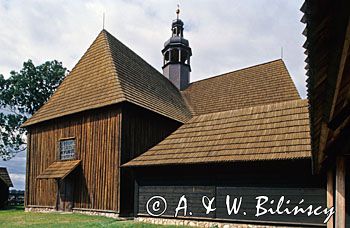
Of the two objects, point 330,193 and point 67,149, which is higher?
point 67,149

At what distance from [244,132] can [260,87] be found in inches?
352

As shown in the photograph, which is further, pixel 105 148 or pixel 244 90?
pixel 244 90

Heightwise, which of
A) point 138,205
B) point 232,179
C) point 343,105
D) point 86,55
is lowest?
point 138,205

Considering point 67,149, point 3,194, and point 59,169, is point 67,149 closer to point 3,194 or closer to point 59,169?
point 59,169

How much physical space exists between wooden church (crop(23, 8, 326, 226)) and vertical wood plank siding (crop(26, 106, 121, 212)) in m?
0.04

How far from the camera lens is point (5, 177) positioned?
88.9 feet

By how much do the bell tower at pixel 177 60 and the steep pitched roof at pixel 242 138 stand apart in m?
11.5

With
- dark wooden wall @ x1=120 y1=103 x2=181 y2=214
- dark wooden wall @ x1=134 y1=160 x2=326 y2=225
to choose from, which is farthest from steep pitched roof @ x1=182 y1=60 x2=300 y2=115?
dark wooden wall @ x1=134 y1=160 x2=326 y2=225

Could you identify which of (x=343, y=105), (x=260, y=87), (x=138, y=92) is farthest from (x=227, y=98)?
(x=343, y=105)

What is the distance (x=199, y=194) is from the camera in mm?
13469

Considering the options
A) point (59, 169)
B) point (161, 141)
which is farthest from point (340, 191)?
point (59, 169)

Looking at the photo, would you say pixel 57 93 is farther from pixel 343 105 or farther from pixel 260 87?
pixel 343 105

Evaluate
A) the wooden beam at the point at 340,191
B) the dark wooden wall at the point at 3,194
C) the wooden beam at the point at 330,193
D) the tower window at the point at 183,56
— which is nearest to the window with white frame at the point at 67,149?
the dark wooden wall at the point at 3,194

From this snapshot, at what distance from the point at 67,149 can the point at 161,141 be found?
471 cm
